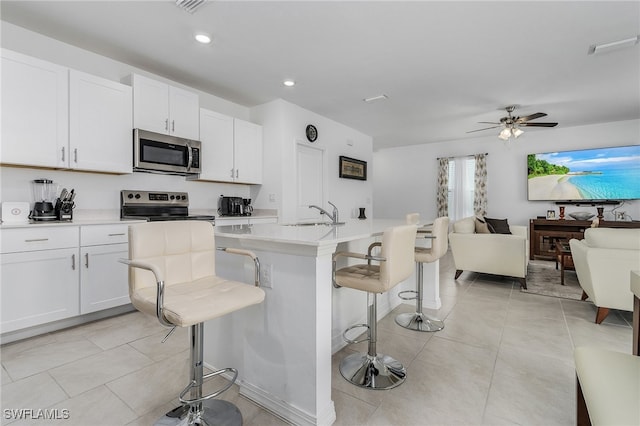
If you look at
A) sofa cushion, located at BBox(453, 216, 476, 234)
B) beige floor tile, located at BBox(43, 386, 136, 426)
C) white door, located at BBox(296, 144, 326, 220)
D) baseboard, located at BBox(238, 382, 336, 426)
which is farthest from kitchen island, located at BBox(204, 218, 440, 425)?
sofa cushion, located at BBox(453, 216, 476, 234)

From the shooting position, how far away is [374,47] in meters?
2.85

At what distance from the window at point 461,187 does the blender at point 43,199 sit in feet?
22.9

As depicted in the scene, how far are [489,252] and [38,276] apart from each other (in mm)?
4794

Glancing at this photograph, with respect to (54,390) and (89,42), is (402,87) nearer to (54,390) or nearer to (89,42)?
(89,42)

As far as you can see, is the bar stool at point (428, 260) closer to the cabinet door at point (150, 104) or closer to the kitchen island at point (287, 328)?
the kitchen island at point (287, 328)

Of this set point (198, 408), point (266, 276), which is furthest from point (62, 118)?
point (198, 408)

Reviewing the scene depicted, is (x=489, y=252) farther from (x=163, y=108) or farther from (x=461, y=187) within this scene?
(x=163, y=108)

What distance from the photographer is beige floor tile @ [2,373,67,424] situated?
1.60 m

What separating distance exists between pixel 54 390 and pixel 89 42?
2.90 m

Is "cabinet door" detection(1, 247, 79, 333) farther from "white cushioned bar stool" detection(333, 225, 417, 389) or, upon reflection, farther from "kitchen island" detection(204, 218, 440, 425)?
"white cushioned bar stool" detection(333, 225, 417, 389)

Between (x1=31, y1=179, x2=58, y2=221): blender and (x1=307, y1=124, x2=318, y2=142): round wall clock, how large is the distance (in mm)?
3166

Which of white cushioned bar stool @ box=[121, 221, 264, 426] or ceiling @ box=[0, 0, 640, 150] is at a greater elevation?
ceiling @ box=[0, 0, 640, 150]

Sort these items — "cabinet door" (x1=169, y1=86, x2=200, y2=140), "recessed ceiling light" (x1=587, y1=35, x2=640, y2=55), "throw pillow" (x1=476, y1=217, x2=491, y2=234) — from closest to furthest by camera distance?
"recessed ceiling light" (x1=587, y1=35, x2=640, y2=55), "cabinet door" (x1=169, y1=86, x2=200, y2=140), "throw pillow" (x1=476, y1=217, x2=491, y2=234)

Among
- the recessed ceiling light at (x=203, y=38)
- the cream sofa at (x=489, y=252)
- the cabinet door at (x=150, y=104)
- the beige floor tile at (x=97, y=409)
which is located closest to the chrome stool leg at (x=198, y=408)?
the beige floor tile at (x=97, y=409)
